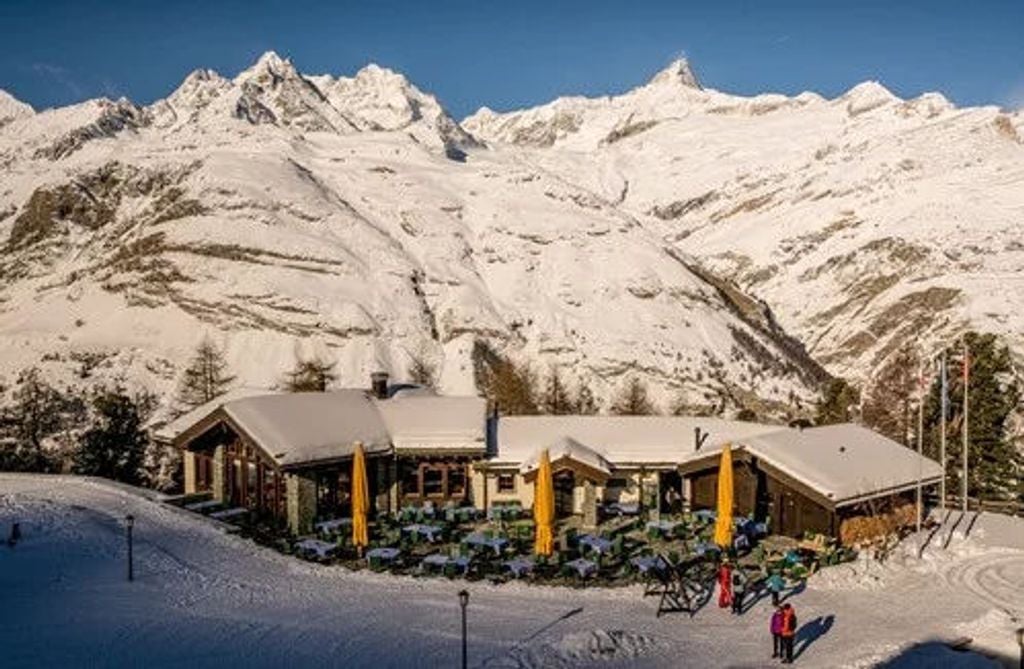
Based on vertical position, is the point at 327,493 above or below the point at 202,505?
above

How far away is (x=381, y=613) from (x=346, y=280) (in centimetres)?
7827

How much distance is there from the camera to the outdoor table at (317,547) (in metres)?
27.3

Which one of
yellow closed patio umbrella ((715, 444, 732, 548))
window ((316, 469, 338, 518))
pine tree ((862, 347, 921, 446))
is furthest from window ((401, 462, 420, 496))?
pine tree ((862, 347, 921, 446))

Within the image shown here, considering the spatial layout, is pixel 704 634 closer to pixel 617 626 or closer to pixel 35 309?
pixel 617 626

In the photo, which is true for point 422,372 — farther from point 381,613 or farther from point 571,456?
point 381,613

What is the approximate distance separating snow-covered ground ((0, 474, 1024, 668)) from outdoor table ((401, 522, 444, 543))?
359cm

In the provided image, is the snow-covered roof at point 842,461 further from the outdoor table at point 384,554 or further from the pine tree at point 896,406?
the pine tree at point 896,406

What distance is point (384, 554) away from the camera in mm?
26500

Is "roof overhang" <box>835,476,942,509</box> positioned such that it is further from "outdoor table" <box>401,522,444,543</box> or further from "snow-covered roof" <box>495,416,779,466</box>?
"outdoor table" <box>401,522,444,543</box>

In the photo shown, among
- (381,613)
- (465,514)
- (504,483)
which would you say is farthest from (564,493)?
(381,613)

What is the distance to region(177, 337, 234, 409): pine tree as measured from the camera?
6704 centimetres

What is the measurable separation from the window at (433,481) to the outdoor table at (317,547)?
25.0 feet

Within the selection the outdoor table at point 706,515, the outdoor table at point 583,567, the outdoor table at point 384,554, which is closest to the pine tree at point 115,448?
the outdoor table at point 384,554

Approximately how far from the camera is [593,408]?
85000mm
